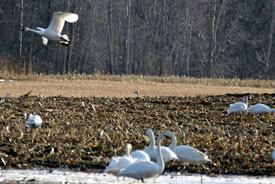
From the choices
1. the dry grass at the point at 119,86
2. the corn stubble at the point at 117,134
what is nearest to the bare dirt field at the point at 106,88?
the dry grass at the point at 119,86

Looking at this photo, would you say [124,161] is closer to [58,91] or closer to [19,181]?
[19,181]

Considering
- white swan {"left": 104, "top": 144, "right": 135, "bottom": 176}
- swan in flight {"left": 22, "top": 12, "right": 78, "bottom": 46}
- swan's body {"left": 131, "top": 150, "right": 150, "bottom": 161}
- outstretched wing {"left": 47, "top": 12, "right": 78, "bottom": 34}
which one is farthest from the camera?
outstretched wing {"left": 47, "top": 12, "right": 78, "bottom": 34}

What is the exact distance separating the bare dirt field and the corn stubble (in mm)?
4990

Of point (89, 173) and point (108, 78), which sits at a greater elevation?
point (89, 173)

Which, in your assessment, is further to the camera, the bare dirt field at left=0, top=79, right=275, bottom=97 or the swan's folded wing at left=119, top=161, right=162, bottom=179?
the bare dirt field at left=0, top=79, right=275, bottom=97

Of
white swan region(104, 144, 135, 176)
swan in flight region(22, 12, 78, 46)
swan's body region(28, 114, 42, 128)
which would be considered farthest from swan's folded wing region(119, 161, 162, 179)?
swan in flight region(22, 12, 78, 46)

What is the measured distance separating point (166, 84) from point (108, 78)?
258 cm

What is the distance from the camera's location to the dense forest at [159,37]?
48188mm

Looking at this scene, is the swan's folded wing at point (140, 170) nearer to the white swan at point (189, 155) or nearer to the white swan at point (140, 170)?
the white swan at point (140, 170)

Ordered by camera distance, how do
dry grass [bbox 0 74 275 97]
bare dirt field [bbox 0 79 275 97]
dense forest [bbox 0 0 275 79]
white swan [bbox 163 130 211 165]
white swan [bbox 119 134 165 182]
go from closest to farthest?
1. white swan [bbox 119 134 165 182]
2. white swan [bbox 163 130 211 165]
3. bare dirt field [bbox 0 79 275 97]
4. dry grass [bbox 0 74 275 97]
5. dense forest [bbox 0 0 275 79]

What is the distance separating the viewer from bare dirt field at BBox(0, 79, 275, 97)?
22.6 m

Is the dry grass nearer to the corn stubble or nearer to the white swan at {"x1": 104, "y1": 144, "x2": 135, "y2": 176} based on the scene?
the corn stubble

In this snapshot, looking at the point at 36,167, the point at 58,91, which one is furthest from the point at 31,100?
the point at 36,167

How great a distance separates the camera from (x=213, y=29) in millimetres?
45094
